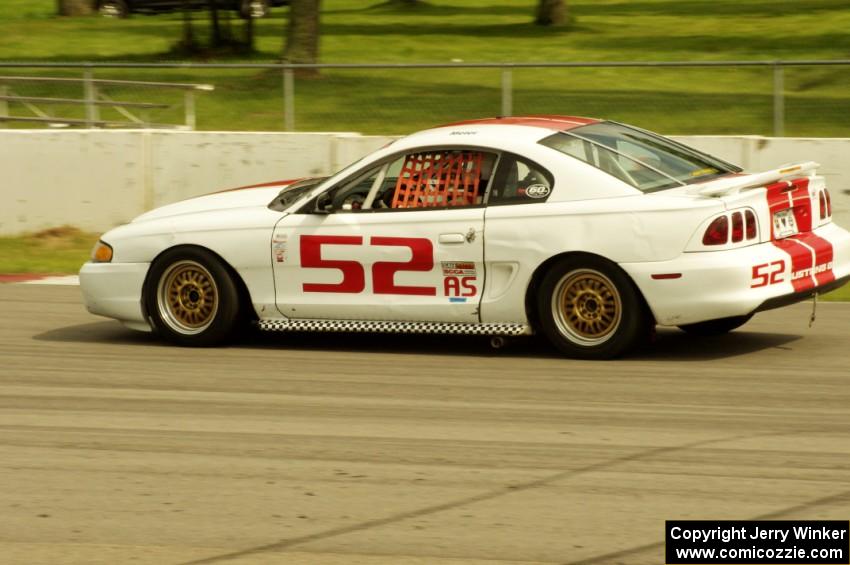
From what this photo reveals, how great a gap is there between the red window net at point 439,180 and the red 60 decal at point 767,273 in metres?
1.73

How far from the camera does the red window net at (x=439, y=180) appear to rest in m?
8.94

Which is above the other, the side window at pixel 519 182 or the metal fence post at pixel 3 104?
the metal fence post at pixel 3 104

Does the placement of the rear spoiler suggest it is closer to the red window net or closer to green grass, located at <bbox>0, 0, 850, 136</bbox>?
the red window net

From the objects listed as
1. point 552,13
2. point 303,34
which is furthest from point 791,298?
point 552,13

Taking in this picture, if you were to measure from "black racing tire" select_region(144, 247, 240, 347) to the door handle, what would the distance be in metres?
1.46

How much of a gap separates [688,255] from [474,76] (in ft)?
27.2

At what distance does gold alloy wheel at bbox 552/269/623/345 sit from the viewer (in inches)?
337

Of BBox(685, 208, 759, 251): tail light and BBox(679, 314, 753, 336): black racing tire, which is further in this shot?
BBox(679, 314, 753, 336): black racing tire

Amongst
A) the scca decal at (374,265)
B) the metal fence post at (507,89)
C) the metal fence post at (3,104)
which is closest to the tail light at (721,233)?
the scca decal at (374,265)

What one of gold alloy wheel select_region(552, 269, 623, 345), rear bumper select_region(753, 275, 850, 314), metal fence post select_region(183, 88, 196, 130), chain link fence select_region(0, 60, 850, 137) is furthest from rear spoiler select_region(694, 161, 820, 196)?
metal fence post select_region(183, 88, 196, 130)

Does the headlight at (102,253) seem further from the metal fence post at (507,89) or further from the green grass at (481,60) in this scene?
the metal fence post at (507,89)

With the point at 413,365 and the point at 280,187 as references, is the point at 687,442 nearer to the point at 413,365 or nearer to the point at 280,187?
the point at 413,365

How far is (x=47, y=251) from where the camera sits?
1503 cm

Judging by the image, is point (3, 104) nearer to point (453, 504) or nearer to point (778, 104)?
point (778, 104)
